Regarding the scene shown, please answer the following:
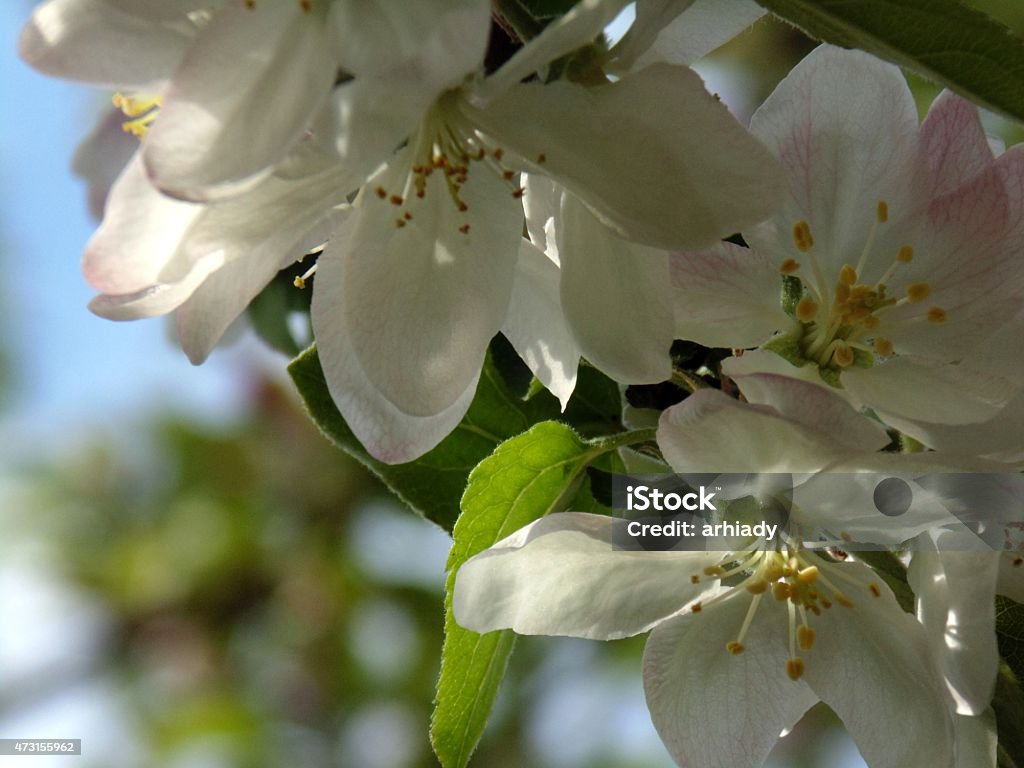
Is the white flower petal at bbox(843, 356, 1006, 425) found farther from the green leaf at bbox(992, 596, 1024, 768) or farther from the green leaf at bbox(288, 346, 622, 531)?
the green leaf at bbox(288, 346, 622, 531)

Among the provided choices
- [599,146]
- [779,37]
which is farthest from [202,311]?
[779,37]

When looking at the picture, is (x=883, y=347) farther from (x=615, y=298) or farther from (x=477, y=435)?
(x=477, y=435)

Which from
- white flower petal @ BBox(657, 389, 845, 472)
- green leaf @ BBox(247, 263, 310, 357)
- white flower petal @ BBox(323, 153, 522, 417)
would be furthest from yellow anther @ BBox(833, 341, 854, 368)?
green leaf @ BBox(247, 263, 310, 357)

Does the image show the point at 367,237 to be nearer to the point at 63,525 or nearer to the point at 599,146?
the point at 599,146

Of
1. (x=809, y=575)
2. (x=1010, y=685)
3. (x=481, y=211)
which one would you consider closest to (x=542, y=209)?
(x=481, y=211)

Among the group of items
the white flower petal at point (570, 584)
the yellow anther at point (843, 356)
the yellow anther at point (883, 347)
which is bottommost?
the white flower petal at point (570, 584)

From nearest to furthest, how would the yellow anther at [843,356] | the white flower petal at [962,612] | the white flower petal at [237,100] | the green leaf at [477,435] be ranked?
the white flower petal at [237,100] → the white flower petal at [962,612] → the yellow anther at [843,356] → the green leaf at [477,435]

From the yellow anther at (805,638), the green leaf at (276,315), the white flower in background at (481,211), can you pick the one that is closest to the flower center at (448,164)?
the white flower in background at (481,211)

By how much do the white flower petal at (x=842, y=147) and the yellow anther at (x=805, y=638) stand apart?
0.23m

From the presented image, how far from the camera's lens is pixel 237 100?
55 cm

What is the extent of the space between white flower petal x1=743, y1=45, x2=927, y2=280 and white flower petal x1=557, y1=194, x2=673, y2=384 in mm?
116

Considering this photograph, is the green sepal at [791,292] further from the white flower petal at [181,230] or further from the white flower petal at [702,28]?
the white flower petal at [181,230]

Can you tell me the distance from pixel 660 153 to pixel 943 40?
0.15 m

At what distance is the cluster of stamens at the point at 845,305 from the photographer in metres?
0.74
